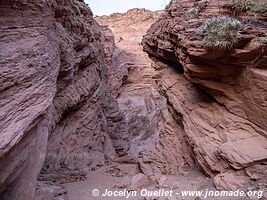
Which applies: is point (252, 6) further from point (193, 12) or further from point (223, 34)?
point (193, 12)

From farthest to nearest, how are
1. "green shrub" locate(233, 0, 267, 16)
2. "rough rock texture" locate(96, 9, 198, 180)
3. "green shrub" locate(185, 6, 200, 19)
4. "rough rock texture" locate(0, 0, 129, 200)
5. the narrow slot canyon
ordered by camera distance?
"rough rock texture" locate(96, 9, 198, 180) < "green shrub" locate(185, 6, 200, 19) < "green shrub" locate(233, 0, 267, 16) < the narrow slot canyon < "rough rock texture" locate(0, 0, 129, 200)

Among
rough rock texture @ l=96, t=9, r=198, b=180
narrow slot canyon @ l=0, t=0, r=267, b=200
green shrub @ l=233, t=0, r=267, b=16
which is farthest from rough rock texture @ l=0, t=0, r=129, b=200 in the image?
green shrub @ l=233, t=0, r=267, b=16

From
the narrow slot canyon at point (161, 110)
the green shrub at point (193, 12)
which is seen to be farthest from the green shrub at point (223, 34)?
the green shrub at point (193, 12)

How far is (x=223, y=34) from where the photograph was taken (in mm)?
5406

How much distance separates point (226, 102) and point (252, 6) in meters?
A: 2.16

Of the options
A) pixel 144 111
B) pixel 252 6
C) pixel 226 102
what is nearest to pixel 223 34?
pixel 252 6

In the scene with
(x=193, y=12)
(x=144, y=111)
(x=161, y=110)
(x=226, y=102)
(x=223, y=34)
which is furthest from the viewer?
(x=144, y=111)

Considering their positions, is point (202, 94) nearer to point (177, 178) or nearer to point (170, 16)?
point (177, 178)

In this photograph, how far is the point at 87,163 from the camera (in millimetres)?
10609

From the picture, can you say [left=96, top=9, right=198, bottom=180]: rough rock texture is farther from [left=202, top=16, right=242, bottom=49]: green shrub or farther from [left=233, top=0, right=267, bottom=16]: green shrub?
[left=233, top=0, right=267, bottom=16]: green shrub

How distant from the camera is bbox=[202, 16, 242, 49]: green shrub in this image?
17.6 feet

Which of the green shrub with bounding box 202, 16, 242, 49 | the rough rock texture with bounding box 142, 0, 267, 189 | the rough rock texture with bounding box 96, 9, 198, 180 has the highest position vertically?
the green shrub with bounding box 202, 16, 242, 49

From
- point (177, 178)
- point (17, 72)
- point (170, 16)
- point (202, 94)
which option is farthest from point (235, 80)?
point (17, 72)

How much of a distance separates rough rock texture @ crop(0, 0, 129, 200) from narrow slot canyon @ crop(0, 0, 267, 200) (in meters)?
0.02
